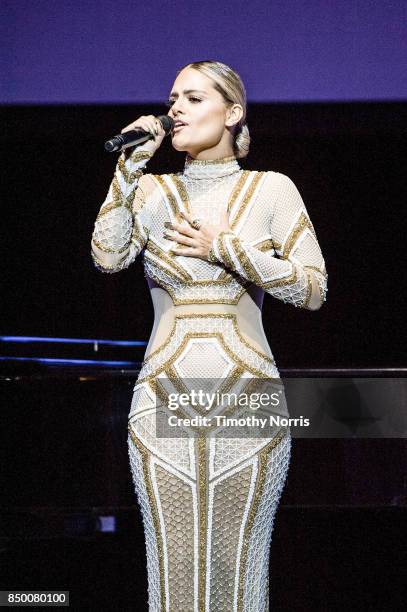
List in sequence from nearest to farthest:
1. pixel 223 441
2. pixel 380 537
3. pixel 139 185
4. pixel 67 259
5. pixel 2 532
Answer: pixel 223 441 < pixel 139 185 < pixel 2 532 < pixel 67 259 < pixel 380 537

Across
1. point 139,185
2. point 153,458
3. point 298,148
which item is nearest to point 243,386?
point 153,458

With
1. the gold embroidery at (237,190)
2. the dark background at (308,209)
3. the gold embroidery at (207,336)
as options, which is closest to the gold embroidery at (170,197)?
the gold embroidery at (237,190)

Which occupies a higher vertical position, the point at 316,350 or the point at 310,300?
the point at 316,350

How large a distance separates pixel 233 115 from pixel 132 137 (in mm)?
306

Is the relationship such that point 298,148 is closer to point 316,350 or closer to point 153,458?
point 316,350

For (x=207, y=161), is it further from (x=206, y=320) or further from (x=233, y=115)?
(x=206, y=320)

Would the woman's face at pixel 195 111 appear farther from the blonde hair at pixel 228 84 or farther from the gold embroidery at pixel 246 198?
the gold embroidery at pixel 246 198

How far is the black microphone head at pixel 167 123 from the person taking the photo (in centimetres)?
192

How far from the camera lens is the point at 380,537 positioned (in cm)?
407

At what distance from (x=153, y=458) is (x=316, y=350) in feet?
6.56

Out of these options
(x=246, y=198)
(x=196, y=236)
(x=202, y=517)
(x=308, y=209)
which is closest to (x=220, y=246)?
(x=196, y=236)

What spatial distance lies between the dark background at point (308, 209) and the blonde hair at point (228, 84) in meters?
1.40

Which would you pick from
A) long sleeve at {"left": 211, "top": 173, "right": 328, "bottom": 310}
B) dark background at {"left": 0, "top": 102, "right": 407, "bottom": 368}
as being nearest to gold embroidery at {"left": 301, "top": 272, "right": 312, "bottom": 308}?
long sleeve at {"left": 211, "top": 173, "right": 328, "bottom": 310}

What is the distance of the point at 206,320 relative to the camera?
190 cm
